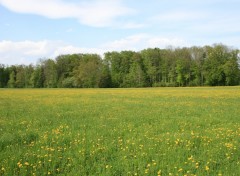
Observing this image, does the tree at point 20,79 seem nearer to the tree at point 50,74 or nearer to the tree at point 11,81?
the tree at point 11,81

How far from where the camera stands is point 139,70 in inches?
4031

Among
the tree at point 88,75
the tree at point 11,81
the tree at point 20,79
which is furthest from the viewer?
the tree at point 20,79

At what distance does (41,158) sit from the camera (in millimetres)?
7824

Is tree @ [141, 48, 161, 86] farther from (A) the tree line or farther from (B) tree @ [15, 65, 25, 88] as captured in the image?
(B) tree @ [15, 65, 25, 88]

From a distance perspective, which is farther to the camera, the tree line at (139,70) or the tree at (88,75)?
the tree at (88,75)

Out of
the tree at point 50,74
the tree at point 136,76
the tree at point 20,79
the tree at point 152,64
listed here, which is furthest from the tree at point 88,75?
the tree at point 20,79

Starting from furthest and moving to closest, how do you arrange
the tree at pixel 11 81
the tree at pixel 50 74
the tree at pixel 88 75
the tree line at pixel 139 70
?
the tree at pixel 11 81, the tree at pixel 50 74, the tree at pixel 88 75, the tree line at pixel 139 70

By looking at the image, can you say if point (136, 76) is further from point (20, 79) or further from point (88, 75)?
point (20, 79)

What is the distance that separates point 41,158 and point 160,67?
319 ft

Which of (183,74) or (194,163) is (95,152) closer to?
(194,163)

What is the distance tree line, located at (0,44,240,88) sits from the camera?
3686 inches

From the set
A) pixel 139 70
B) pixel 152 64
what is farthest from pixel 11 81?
pixel 152 64

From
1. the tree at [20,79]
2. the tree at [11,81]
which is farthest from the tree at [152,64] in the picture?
the tree at [11,81]

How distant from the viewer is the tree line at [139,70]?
9362 cm
